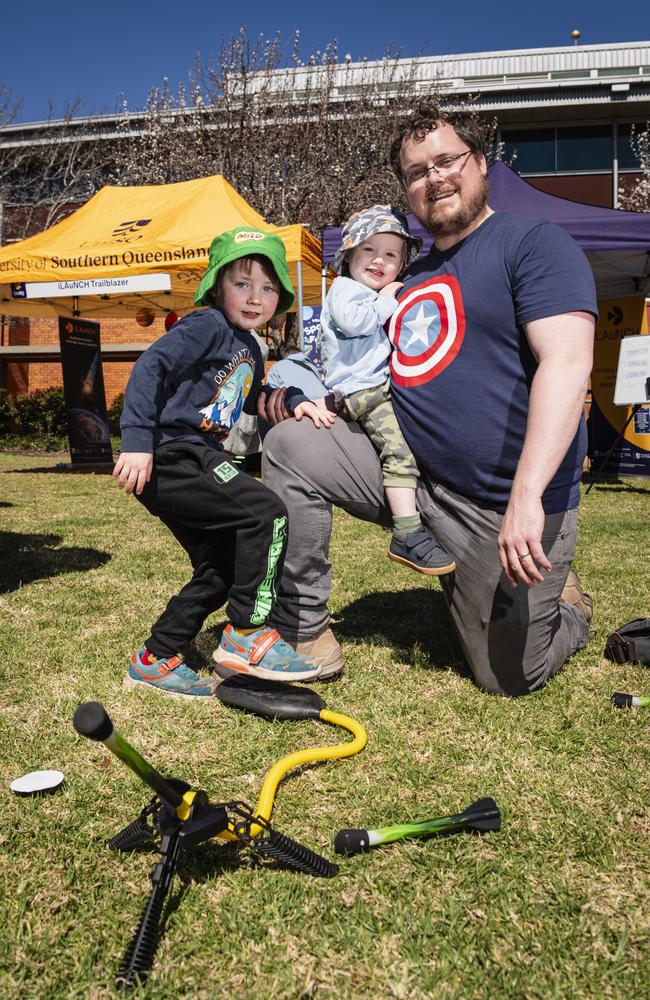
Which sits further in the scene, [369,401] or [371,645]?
[371,645]

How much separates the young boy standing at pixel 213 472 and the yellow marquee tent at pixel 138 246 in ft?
20.7

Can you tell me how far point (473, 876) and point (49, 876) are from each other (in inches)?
38.5

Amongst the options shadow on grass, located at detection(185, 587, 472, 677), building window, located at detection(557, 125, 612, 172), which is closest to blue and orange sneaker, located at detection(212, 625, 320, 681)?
shadow on grass, located at detection(185, 587, 472, 677)

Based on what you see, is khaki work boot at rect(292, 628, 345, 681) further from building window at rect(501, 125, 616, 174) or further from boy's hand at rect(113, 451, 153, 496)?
building window at rect(501, 125, 616, 174)

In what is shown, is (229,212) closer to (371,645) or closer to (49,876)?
(371,645)

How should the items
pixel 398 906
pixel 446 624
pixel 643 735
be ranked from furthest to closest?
pixel 446 624 < pixel 643 735 < pixel 398 906

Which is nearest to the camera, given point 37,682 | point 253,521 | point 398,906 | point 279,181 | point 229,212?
point 398,906

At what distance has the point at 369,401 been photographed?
298cm

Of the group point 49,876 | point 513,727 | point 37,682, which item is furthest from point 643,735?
point 37,682

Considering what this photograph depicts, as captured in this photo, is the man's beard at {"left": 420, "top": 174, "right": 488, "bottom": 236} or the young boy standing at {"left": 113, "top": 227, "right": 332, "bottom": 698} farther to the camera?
the man's beard at {"left": 420, "top": 174, "right": 488, "bottom": 236}

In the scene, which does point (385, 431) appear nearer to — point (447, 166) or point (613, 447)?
point (447, 166)

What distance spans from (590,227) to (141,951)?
325 inches

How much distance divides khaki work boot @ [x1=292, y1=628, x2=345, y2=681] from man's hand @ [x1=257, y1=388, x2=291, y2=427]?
2.93 feet

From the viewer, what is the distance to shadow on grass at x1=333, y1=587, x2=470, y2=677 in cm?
330
